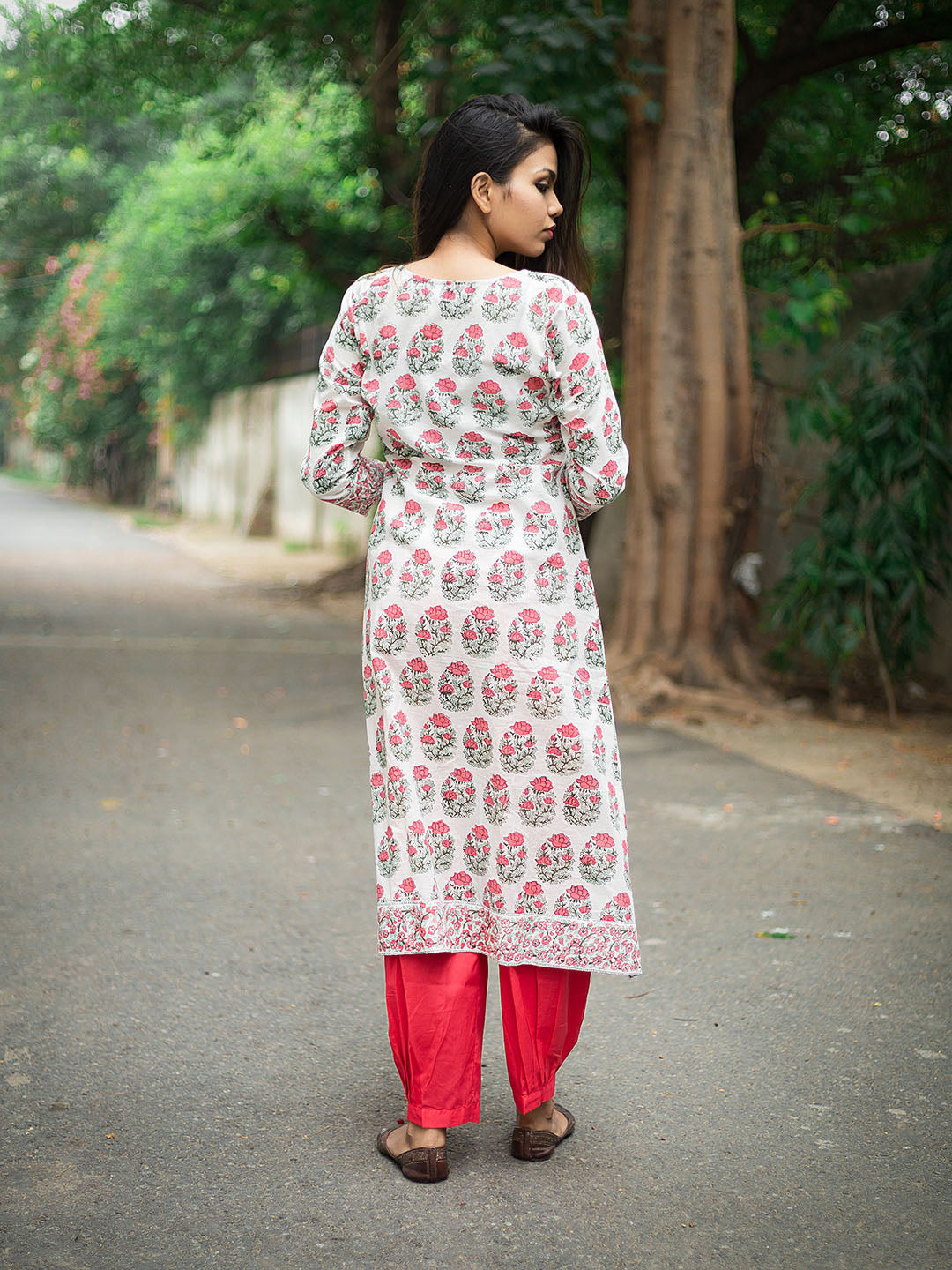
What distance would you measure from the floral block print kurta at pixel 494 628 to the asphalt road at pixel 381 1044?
447 millimetres

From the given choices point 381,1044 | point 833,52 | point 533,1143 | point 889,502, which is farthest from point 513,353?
point 833,52

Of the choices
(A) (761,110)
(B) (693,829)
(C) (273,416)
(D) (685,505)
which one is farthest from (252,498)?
(B) (693,829)

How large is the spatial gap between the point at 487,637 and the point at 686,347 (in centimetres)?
508

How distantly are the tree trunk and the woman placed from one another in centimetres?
474

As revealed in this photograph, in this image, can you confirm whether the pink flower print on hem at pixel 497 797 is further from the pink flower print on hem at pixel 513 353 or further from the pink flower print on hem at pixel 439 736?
the pink flower print on hem at pixel 513 353

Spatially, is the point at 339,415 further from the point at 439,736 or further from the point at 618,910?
the point at 618,910

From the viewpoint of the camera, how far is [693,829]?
4.76 m

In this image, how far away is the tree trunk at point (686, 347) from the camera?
22.8ft

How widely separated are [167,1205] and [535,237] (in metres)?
1.83

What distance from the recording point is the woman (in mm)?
2324

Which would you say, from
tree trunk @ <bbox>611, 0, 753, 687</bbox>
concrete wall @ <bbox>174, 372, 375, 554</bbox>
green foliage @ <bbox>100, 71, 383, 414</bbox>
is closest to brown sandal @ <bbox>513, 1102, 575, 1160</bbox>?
tree trunk @ <bbox>611, 0, 753, 687</bbox>

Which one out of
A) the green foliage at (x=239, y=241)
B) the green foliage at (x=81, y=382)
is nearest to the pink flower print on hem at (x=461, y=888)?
the green foliage at (x=239, y=241)

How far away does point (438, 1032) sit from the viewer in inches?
92.7

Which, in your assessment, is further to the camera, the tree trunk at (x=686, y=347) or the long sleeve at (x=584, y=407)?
the tree trunk at (x=686, y=347)
